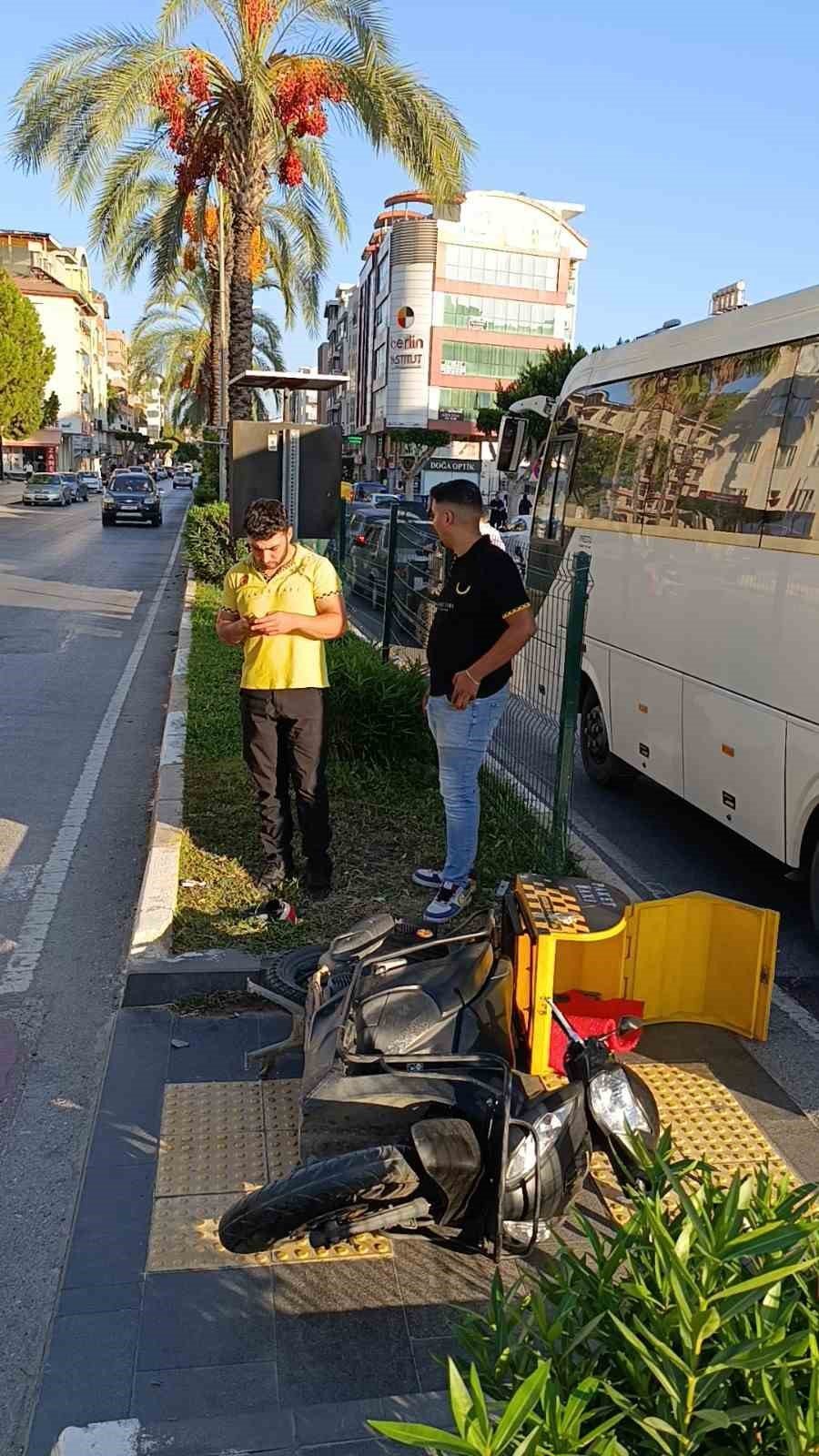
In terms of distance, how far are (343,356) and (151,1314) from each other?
123541 mm

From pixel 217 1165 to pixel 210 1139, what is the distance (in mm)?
151

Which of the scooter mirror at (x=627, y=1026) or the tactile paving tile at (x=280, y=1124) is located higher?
the scooter mirror at (x=627, y=1026)

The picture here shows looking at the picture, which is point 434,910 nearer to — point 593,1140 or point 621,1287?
point 593,1140

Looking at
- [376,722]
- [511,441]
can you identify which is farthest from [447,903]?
[511,441]

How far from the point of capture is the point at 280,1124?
3.74 meters

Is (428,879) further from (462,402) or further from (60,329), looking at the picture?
(60,329)

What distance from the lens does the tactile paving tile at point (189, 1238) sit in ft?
10.0

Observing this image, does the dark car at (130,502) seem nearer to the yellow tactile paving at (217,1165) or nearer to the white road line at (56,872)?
the white road line at (56,872)

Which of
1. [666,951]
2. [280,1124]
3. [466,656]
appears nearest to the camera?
[280,1124]

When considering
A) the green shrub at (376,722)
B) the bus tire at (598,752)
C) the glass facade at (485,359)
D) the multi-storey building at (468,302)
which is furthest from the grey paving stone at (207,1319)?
the glass facade at (485,359)

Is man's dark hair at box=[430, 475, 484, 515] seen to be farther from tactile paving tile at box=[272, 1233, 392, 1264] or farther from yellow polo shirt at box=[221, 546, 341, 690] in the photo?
tactile paving tile at box=[272, 1233, 392, 1264]

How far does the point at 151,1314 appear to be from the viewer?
112 inches

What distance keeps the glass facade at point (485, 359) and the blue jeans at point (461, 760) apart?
264ft

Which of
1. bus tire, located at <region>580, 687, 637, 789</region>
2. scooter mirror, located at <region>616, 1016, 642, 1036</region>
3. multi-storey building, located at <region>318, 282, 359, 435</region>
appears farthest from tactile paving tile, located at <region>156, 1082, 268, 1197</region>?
multi-storey building, located at <region>318, 282, 359, 435</region>
